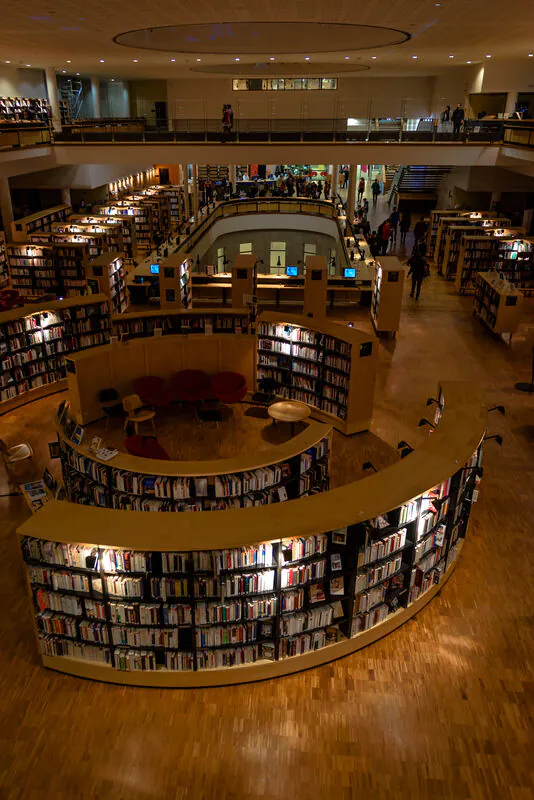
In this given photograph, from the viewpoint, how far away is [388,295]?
45.9ft

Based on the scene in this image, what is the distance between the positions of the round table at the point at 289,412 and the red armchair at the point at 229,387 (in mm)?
792

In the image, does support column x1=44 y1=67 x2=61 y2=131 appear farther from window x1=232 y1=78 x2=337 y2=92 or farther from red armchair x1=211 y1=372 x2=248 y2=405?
red armchair x1=211 y1=372 x2=248 y2=405

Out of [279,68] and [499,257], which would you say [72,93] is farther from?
[499,257]

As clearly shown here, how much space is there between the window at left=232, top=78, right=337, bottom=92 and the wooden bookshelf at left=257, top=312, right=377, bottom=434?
2442 centimetres

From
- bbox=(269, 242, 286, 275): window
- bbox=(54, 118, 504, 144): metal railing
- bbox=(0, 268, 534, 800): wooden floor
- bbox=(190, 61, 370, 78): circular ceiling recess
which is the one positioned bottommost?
bbox=(269, 242, 286, 275): window

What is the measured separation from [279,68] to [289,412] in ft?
74.7

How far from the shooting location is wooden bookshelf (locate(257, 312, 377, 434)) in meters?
9.49

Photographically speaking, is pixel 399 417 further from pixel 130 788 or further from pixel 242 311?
pixel 130 788

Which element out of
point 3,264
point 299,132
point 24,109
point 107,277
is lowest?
point 3,264

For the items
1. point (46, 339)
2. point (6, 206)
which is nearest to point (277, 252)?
point (6, 206)

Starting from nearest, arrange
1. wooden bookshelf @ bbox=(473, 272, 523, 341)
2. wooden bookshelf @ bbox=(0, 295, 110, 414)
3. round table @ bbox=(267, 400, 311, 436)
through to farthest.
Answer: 1. round table @ bbox=(267, 400, 311, 436)
2. wooden bookshelf @ bbox=(0, 295, 110, 414)
3. wooden bookshelf @ bbox=(473, 272, 523, 341)

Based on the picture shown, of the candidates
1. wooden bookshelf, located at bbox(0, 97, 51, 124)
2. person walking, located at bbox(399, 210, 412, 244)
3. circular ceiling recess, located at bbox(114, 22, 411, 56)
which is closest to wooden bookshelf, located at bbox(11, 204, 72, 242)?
wooden bookshelf, located at bbox(0, 97, 51, 124)

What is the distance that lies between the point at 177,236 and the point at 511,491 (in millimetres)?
15198

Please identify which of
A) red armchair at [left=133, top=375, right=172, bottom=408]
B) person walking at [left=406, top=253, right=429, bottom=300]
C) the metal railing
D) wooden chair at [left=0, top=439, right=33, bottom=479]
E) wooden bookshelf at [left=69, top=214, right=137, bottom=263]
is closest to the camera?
wooden chair at [left=0, top=439, right=33, bottom=479]
